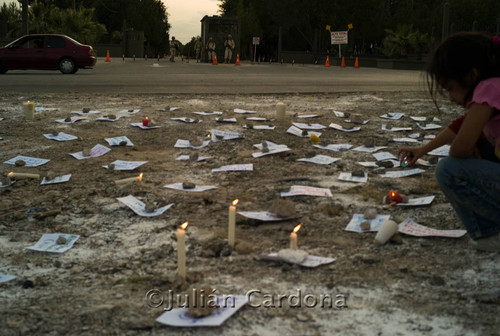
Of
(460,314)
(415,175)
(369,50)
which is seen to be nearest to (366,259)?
(460,314)

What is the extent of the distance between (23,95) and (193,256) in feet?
23.9

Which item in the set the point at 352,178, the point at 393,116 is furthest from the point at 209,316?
the point at 393,116

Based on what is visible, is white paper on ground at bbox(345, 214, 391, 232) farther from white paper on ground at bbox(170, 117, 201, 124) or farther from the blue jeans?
white paper on ground at bbox(170, 117, 201, 124)

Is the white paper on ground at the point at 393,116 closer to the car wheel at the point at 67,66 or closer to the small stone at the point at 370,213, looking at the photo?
the small stone at the point at 370,213

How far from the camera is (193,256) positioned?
3.04 m

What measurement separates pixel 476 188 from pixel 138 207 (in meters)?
2.15

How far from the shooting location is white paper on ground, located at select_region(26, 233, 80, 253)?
3.16 metres

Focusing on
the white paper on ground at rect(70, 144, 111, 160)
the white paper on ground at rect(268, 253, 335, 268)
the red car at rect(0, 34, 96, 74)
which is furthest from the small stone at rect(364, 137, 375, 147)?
the red car at rect(0, 34, 96, 74)

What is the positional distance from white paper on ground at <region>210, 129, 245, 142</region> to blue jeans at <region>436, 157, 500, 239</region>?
131 inches

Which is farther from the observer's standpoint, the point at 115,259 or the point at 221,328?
the point at 115,259

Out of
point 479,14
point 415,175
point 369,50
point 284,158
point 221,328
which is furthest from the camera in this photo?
point 369,50

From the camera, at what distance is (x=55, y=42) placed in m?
17.5

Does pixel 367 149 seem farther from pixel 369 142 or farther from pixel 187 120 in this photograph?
pixel 187 120

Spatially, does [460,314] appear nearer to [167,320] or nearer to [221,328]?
[221,328]
